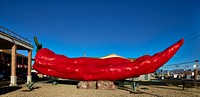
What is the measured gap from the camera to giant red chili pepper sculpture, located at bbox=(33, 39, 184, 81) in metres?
18.9

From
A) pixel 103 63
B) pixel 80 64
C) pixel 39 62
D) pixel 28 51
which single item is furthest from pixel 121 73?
pixel 28 51

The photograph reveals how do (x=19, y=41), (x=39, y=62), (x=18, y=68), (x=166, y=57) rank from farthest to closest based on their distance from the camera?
(x=18, y=68), (x=19, y=41), (x=39, y=62), (x=166, y=57)

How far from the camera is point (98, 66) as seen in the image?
2023cm

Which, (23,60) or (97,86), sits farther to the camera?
(23,60)

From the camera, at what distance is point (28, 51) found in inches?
1332

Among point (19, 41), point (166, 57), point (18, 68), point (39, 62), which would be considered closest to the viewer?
point (166, 57)

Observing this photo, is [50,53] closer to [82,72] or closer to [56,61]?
[56,61]

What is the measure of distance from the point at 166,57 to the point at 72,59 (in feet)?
30.4

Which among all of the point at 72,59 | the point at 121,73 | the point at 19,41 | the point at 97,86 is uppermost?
the point at 19,41

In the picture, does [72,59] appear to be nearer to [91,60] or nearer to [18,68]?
[91,60]

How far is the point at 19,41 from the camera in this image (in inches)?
1128

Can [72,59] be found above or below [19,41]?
below

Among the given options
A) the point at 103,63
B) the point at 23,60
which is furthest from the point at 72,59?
the point at 23,60

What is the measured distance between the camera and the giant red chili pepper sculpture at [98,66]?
745 inches
